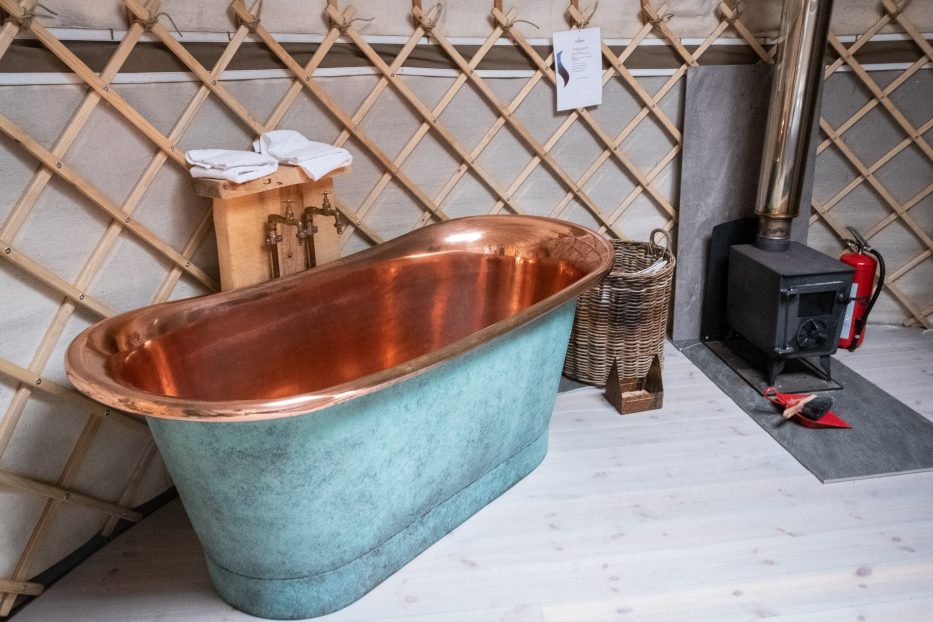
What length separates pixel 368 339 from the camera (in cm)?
199

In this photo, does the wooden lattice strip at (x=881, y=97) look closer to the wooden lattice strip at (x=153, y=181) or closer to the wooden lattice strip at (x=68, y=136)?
the wooden lattice strip at (x=153, y=181)

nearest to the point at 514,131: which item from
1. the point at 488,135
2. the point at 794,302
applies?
the point at 488,135

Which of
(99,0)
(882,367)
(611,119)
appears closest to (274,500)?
(99,0)

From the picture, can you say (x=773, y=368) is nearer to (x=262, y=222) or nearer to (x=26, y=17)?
(x=262, y=222)

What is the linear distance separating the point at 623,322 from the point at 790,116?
83 cm

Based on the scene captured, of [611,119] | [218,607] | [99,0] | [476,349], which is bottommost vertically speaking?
[218,607]

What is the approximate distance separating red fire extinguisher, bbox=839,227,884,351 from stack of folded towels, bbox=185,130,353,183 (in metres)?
1.77

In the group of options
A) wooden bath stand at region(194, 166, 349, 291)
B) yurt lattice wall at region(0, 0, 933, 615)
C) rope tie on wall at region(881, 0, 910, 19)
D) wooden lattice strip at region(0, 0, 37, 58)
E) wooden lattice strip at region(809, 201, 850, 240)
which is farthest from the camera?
wooden lattice strip at region(809, 201, 850, 240)

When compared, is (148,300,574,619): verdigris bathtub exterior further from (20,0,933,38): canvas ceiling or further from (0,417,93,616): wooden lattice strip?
(20,0,933,38): canvas ceiling

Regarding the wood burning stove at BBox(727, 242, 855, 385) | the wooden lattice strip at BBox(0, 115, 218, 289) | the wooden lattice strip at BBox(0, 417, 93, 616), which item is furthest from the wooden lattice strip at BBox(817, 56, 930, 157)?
the wooden lattice strip at BBox(0, 417, 93, 616)

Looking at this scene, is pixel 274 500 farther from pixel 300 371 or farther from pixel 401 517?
pixel 300 371

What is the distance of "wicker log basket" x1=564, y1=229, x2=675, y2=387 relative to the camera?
7.30 feet

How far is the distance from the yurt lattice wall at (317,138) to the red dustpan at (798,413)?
0.76 metres

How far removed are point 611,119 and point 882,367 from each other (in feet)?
4.07
